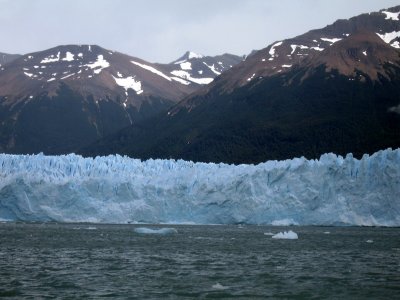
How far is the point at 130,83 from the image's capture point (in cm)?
19250

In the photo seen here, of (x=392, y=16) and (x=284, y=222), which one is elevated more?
(x=392, y=16)

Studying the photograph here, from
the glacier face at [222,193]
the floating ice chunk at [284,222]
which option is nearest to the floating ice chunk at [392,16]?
the glacier face at [222,193]

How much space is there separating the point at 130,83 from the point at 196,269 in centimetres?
17195

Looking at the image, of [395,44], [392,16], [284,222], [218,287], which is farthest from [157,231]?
[392,16]

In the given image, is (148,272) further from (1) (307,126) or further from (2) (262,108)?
(2) (262,108)

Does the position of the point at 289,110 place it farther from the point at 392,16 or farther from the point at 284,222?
the point at 392,16

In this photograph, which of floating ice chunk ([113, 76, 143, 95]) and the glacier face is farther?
floating ice chunk ([113, 76, 143, 95])

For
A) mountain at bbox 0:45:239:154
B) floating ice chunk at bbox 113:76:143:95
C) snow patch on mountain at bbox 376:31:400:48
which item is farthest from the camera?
floating ice chunk at bbox 113:76:143:95

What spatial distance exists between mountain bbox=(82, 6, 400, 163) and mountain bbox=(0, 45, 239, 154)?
89.9 feet

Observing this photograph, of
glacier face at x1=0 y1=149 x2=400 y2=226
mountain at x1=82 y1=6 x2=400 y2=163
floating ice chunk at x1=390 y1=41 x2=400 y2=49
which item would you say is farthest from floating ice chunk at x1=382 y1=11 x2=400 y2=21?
glacier face at x1=0 y1=149 x2=400 y2=226

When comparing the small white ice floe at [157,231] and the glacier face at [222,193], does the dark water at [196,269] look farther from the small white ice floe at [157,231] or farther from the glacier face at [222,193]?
the glacier face at [222,193]

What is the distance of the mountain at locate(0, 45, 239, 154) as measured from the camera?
15738 cm

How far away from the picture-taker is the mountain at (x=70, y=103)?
6196 inches

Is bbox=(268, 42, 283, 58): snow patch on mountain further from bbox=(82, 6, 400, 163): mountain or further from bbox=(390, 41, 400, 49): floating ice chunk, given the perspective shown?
bbox=(390, 41, 400, 49): floating ice chunk
